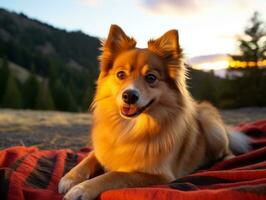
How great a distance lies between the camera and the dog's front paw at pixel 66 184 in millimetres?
2973

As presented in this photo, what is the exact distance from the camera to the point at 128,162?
318 cm

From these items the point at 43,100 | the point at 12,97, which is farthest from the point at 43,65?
the point at 12,97

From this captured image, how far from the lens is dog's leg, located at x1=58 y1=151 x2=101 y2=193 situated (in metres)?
3.00

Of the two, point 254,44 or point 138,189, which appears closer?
point 138,189

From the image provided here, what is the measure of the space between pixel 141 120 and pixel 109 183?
828mm

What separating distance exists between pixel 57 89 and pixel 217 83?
20868 millimetres

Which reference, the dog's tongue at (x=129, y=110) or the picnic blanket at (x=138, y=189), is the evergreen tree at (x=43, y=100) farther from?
the dog's tongue at (x=129, y=110)

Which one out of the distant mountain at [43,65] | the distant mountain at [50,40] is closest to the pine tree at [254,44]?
the distant mountain at [43,65]

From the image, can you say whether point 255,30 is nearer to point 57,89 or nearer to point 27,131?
point 27,131

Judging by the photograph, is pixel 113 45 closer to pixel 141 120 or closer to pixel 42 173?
pixel 141 120

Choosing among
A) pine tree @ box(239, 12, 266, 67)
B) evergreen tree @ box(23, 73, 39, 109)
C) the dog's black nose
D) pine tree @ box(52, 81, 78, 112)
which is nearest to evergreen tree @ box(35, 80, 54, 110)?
evergreen tree @ box(23, 73, 39, 109)

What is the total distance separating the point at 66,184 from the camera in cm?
300

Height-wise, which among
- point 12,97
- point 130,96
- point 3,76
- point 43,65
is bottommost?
point 12,97

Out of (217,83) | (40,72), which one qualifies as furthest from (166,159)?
(40,72)
